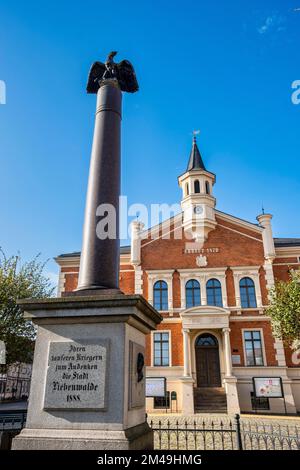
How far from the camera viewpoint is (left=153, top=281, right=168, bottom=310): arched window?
2411 centimetres

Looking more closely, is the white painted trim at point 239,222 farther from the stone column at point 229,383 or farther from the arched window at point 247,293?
the stone column at point 229,383

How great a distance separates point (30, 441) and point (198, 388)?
60.6ft

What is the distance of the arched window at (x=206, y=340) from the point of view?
75.3 ft

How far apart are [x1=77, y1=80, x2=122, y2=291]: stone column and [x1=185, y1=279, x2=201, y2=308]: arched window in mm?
18058

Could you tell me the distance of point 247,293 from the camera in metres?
23.7

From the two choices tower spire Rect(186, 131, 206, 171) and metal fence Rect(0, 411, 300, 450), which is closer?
metal fence Rect(0, 411, 300, 450)

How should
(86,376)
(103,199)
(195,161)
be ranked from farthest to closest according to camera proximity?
1. (195,161)
2. (103,199)
3. (86,376)

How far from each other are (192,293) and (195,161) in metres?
10.4

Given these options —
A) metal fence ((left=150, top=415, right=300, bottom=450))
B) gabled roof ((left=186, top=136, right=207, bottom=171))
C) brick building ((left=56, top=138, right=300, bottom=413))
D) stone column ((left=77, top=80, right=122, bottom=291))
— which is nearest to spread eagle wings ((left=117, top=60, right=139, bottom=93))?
stone column ((left=77, top=80, right=122, bottom=291))

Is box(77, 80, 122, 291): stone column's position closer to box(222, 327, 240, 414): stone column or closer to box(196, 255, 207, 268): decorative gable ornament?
box(222, 327, 240, 414): stone column

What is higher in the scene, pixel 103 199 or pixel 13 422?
pixel 103 199

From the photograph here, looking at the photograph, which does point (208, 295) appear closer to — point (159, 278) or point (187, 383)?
point (159, 278)

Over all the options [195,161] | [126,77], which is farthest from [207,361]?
[126,77]

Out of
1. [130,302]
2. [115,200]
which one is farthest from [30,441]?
[115,200]
